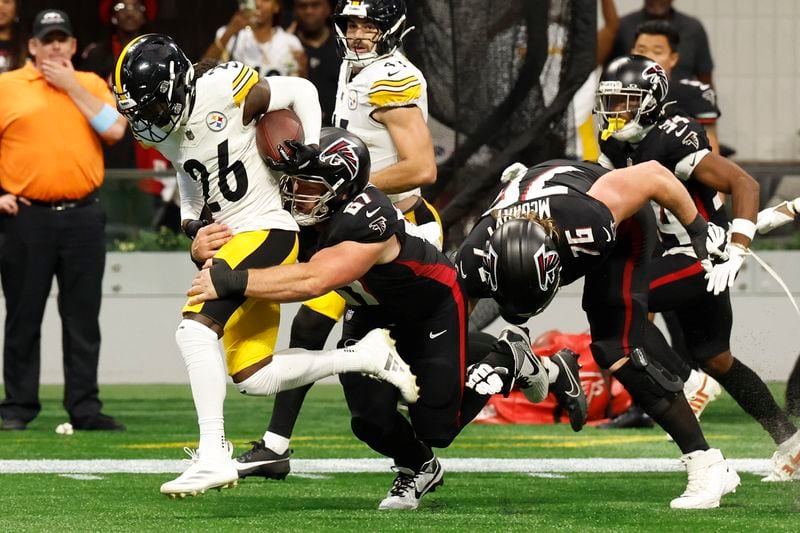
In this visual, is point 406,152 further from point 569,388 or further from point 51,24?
point 51,24

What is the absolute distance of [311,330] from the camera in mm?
5992

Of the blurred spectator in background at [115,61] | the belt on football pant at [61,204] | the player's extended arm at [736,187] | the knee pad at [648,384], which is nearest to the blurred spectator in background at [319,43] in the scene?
the blurred spectator in background at [115,61]

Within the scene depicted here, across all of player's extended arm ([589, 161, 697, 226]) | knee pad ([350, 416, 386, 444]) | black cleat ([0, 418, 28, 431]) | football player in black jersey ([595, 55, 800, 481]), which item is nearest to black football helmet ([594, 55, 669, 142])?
football player in black jersey ([595, 55, 800, 481])

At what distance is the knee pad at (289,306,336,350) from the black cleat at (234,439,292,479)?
403 millimetres

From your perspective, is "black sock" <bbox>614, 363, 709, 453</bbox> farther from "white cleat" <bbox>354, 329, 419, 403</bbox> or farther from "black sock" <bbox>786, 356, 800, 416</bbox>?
"black sock" <bbox>786, 356, 800, 416</bbox>

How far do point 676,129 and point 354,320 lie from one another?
1836 mm

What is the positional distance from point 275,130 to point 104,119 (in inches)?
111

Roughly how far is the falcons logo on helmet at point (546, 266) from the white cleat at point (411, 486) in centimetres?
85

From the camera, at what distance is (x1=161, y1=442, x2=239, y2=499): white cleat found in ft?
Result: 16.0

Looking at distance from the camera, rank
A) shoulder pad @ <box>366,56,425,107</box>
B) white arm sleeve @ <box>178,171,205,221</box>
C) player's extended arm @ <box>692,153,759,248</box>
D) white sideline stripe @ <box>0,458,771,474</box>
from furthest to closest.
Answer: white sideline stripe @ <box>0,458,771,474</box>
shoulder pad @ <box>366,56,425,107</box>
player's extended arm @ <box>692,153,759,248</box>
white arm sleeve @ <box>178,171,205,221</box>

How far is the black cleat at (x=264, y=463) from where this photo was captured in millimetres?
5855

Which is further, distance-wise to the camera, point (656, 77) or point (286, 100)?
point (656, 77)

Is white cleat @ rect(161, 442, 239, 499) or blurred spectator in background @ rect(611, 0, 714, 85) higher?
blurred spectator in background @ rect(611, 0, 714, 85)

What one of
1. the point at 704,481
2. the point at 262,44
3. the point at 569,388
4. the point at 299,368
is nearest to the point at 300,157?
the point at 299,368
